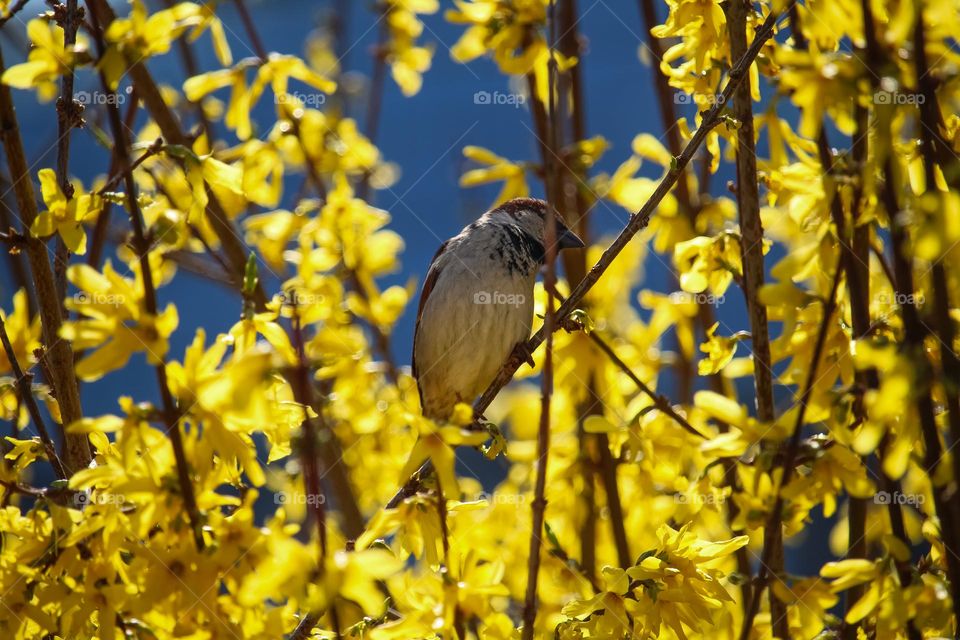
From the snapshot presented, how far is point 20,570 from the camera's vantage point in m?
1.32

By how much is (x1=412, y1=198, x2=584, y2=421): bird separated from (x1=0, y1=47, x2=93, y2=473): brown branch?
4.50ft

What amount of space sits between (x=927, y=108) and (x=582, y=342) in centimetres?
128

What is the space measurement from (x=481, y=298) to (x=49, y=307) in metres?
1.59

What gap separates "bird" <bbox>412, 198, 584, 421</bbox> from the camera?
3.19 metres

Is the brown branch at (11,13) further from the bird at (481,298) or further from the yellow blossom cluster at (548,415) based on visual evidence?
the bird at (481,298)

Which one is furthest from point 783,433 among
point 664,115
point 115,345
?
point 664,115

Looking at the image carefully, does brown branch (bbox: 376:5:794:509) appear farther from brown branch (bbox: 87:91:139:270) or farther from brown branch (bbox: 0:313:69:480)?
brown branch (bbox: 87:91:139:270)

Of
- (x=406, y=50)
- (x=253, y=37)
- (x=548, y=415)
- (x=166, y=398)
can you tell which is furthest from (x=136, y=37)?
(x=406, y=50)

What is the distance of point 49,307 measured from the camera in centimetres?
187

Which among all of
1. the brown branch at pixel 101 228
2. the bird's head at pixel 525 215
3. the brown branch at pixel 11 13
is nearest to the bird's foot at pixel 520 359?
the bird's head at pixel 525 215

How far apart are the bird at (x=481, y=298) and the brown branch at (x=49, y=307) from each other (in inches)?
54.0

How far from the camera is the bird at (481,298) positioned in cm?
319

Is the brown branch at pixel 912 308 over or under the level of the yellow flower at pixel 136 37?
under

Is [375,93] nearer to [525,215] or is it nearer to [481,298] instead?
[525,215]
